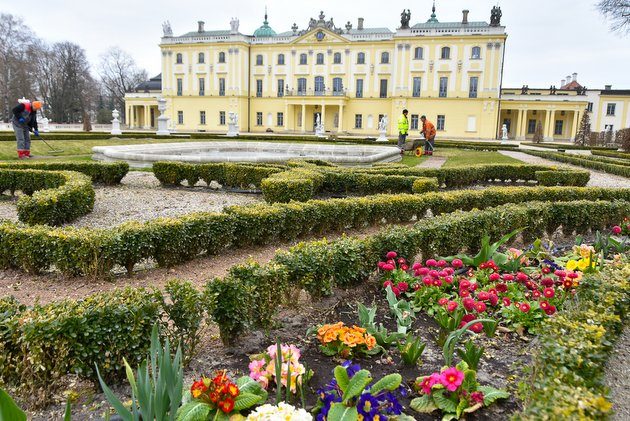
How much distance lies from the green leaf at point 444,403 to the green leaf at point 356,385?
490 mm

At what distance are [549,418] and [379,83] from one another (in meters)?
45.3

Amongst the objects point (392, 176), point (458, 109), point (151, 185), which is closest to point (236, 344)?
point (392, 176)

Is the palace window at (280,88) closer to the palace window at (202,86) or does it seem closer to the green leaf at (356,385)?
the palace window at (202,86)

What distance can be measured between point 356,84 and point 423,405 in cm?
4497

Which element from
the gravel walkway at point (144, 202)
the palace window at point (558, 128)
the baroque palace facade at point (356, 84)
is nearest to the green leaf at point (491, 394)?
the gravel walkway at point (144, 202)

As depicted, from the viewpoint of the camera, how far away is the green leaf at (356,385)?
241cm

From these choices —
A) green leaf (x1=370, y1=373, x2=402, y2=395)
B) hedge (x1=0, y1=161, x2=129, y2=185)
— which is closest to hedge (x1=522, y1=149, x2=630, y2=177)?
hedge (x1=0, y1=161, x2=129, y2=185)

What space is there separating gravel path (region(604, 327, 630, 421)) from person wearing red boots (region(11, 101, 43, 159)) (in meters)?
14.4

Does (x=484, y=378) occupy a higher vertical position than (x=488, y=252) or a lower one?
lower

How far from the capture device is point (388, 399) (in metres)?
2.49

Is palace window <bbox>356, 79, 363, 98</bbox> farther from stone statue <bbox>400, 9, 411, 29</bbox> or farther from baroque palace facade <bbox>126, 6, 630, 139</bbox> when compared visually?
stone statue <bbox>400, 9, 411, 29</bbox>

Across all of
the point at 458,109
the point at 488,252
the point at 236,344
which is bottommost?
the point at 236,344

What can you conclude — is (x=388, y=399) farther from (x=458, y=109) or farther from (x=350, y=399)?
(x=458, y=109)

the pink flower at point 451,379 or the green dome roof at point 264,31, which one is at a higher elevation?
the green dome roof at point 264,31
